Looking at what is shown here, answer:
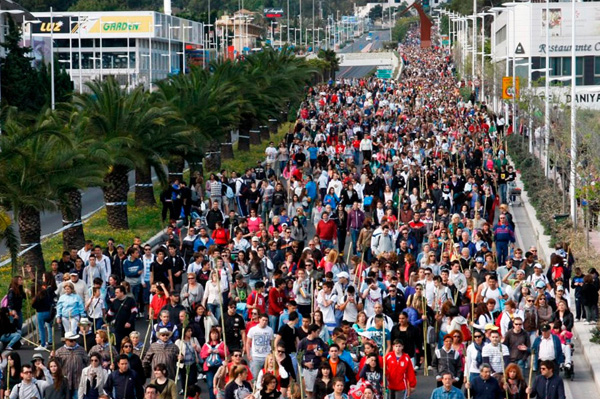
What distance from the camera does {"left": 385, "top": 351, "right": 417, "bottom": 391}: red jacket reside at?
577 inches

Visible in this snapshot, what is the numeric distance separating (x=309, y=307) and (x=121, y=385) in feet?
17.2

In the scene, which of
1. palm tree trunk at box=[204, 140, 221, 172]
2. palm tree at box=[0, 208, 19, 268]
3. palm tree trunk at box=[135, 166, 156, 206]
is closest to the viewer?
→ palm tree at box=[0, 208, 19, 268]

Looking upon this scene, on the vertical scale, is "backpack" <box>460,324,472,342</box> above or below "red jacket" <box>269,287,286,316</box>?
below

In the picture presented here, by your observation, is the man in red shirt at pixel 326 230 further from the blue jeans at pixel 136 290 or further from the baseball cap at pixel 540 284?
the baseball cap at pixel 540 284

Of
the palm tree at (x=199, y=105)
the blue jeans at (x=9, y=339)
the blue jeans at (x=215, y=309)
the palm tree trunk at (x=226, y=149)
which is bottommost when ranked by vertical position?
the blue jeans at (x=9, y=339)

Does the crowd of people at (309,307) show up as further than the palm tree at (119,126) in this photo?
No

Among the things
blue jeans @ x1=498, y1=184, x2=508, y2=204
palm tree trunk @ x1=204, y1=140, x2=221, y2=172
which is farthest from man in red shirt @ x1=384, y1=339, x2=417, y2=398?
palm tree trunk @ x1=204, y1=140, x2=221, y2=172

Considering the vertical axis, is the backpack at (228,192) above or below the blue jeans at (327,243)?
above

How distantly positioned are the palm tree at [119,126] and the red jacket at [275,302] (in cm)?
1147

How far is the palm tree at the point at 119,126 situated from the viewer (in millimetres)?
30062

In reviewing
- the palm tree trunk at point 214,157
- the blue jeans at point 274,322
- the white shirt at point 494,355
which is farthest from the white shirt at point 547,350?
the palm tree trunk at point 214,157

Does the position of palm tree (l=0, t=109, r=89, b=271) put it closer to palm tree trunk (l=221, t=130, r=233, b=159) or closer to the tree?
palm tree trunk (l=221, t=130, r=233, b=159)

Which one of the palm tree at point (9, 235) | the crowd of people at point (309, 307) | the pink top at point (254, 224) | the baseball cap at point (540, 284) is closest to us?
the crowd of people at point (309, 307)

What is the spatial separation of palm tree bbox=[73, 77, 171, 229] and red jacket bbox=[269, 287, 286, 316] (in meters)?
11.5
